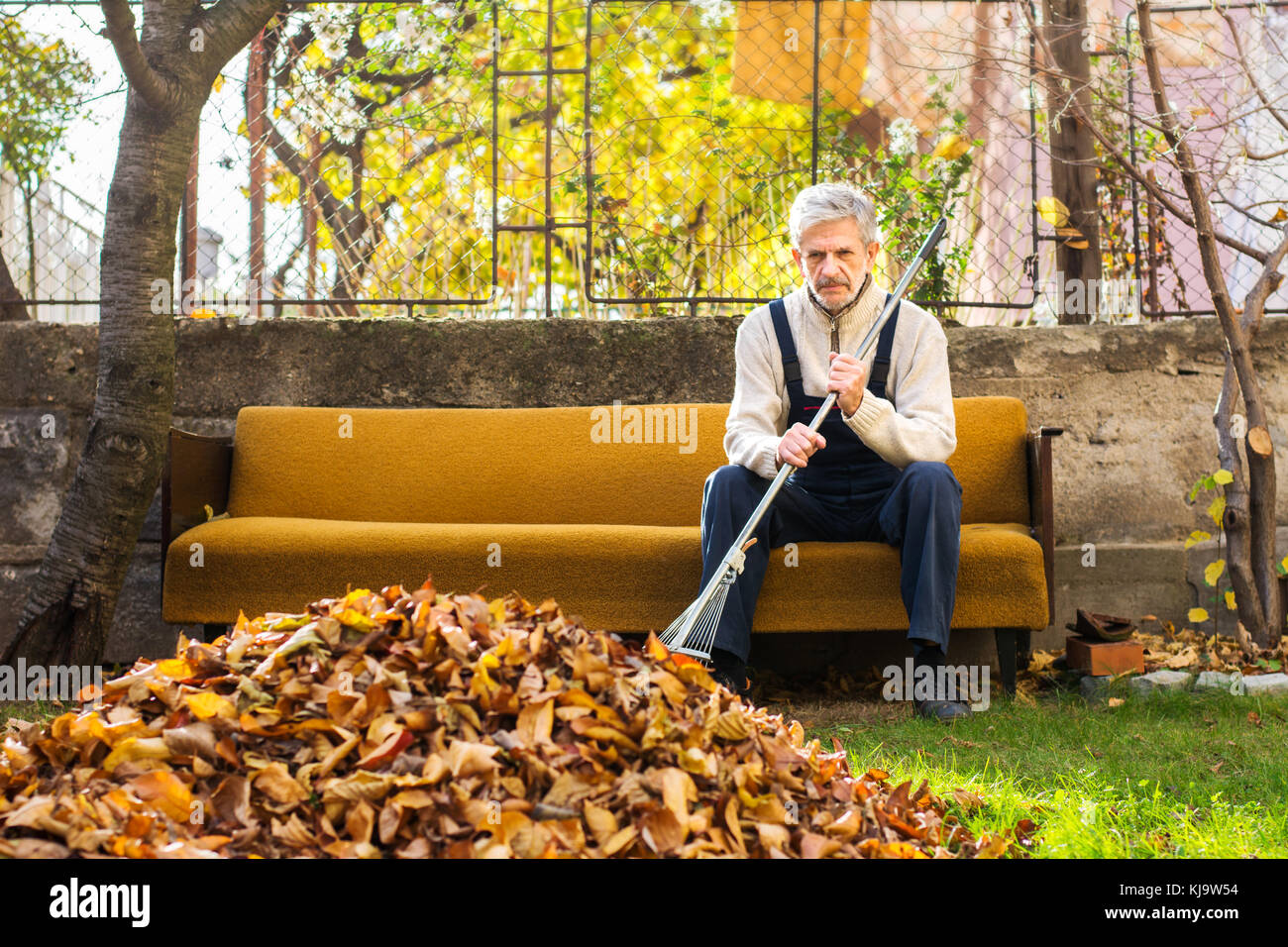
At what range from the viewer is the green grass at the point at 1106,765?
183cm

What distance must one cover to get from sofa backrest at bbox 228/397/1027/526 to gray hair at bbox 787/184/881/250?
893 mm

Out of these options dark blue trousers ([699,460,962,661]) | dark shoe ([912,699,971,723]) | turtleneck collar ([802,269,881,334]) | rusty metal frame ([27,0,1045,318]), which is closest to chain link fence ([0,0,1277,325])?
rusty metal frame ([27,0,1045,318])

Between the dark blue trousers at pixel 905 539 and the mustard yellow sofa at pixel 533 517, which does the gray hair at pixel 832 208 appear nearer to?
the dark blue trousers at pixel 905 539

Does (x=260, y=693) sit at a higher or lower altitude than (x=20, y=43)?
lower

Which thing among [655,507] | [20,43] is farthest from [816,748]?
[20,43]

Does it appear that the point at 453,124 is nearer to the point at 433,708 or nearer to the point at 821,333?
the point at 821,333

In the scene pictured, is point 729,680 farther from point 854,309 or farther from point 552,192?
point 552,192

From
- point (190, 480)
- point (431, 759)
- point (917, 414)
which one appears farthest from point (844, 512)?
point (190, 480)

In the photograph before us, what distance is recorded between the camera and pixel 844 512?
313cm

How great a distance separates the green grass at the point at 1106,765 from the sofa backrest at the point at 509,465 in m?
0.90

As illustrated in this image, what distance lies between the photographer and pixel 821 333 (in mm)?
3227

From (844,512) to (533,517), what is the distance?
111 cm
